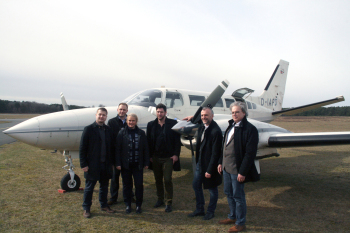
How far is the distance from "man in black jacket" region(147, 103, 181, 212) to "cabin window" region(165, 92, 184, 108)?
9.07 ft

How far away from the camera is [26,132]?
481cm

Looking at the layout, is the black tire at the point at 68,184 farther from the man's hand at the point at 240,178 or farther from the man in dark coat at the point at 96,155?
the man's hand at the point at 240,178

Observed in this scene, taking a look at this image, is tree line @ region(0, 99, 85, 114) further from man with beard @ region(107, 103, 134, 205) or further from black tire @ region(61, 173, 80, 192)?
man with beard @ region(107, 103, 134, 205)

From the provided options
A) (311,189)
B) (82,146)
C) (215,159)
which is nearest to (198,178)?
(215,159)

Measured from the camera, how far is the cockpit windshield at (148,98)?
6812mm

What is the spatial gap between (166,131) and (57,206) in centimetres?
252

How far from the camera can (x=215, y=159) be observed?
3688 mm

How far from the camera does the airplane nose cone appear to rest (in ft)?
15.6

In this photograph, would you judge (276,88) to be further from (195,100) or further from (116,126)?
(116,126)

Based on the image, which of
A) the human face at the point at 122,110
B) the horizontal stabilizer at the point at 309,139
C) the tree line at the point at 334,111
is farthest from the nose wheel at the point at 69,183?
the tree line at the point at 334,111

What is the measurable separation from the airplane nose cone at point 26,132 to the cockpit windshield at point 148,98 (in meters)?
2.67

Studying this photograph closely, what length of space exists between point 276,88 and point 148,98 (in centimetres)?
809

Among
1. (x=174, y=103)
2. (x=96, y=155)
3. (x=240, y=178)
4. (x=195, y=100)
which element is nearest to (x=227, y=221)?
(x=240, y=178)

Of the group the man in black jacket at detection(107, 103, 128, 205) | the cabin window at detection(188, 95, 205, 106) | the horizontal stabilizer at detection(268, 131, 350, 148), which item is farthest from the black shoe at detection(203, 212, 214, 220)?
the cabin window at detection(188, 95, 205, 106)
